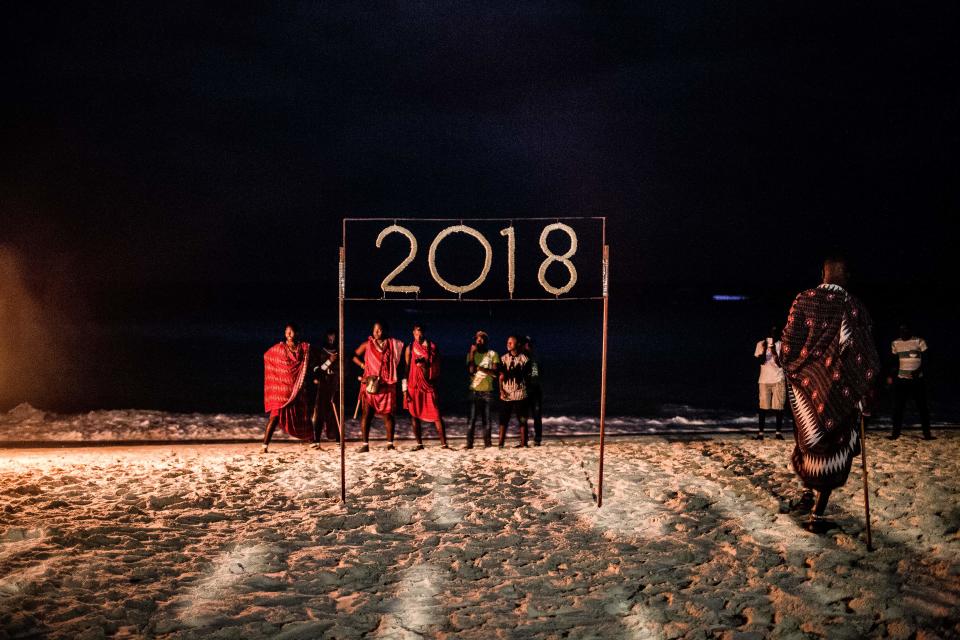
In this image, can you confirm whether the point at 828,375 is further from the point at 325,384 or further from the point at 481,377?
the point at 325,384

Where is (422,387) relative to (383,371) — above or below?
below

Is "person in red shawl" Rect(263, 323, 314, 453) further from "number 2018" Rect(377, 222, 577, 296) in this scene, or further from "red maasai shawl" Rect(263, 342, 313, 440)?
"number 2018" Rect(377, 222, 577, 296)

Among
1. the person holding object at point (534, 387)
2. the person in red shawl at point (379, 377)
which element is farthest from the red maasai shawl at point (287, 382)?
the person holding object at point (534, 387)

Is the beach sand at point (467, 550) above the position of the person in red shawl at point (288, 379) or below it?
below

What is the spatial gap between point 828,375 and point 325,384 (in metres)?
6.67

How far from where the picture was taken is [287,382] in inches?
360

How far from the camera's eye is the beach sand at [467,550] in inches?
167

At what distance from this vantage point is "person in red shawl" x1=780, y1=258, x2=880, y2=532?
5.53 meters

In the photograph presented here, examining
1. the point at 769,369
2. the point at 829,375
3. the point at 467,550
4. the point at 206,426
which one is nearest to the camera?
the point at 467,550

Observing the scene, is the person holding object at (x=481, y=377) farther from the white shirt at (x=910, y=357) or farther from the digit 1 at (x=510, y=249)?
the white shirt at (x=910, y=357)

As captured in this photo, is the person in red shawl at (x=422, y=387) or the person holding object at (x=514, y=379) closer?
the person holding object at (x=514, y=379)

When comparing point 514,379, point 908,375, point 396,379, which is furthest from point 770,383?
point 396,379

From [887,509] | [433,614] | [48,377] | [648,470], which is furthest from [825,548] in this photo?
[48,377]

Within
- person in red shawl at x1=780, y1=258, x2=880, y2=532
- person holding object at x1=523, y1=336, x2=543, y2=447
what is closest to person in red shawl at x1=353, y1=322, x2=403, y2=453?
person holding object at x1=523, y1=336, x2=543, y2=447
